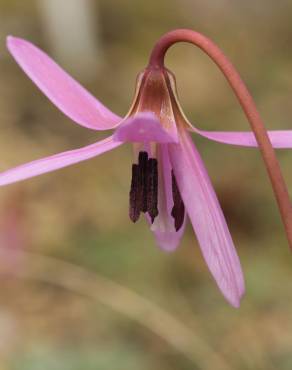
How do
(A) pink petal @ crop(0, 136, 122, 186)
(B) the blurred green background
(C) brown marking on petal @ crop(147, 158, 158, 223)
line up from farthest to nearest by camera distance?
(B) the blurred green background < (C) brown marking on petal @ crop(147, 158, 158, 223) < (A) pink petal @ crop(0, 136, 122, 186)

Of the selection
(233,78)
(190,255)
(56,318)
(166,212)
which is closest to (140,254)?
(190,255)

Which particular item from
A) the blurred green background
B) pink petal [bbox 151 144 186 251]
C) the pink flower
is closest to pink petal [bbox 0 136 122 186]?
the pink flower

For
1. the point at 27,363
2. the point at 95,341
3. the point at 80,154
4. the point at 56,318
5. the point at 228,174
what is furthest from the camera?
the point at 228,174

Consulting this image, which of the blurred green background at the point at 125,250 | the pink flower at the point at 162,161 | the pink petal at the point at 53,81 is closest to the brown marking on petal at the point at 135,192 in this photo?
the pink flower at the point at 162,161

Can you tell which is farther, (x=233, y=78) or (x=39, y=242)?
(x=39, y=242)

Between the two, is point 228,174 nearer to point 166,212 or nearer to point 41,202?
point 41,202

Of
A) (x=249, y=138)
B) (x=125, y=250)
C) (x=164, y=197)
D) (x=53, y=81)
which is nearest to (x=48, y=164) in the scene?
(x=53, y=81)

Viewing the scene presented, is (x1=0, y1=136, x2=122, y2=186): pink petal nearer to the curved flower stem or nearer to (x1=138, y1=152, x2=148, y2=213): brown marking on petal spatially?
(x1=138, y1=152, x2=148, y2=213): brown marking on petal
